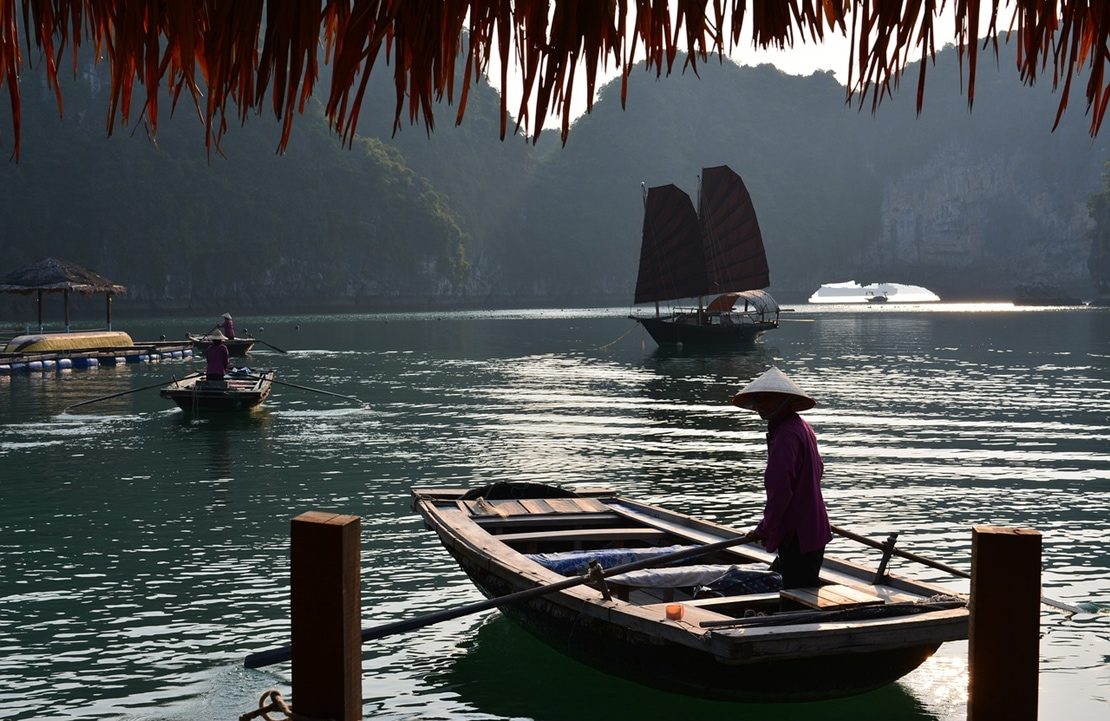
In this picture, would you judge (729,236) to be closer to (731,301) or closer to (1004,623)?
(731,301)

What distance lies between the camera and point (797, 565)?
21.5ft

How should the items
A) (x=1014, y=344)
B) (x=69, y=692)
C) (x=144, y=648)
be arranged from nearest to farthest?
1. (x=69, y=692)
2. (x=144, y=648)
3. (x=1014, y=344)

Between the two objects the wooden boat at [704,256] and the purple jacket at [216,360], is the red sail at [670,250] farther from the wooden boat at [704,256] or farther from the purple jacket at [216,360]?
the purple jacket at [216,360]

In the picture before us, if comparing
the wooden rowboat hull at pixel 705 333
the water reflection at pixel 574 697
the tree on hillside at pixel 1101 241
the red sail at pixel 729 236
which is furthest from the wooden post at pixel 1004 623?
the tree on hillside at pixel 1101 241

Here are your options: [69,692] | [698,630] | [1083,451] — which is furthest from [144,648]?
[1083,451]

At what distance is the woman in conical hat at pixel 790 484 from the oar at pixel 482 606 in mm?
254

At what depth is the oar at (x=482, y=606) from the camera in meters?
5.68

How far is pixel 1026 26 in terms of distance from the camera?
Result: 10.6 ft

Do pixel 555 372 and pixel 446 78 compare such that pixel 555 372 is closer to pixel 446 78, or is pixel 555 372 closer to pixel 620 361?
pixel 620 361

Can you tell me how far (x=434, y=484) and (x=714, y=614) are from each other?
10288 mm

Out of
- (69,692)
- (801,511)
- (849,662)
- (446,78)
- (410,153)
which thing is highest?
(410,153)

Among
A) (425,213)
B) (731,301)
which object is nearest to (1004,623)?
(731,301)

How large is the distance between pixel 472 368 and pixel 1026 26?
3853 cm

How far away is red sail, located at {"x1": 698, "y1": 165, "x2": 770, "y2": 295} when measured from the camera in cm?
5291
